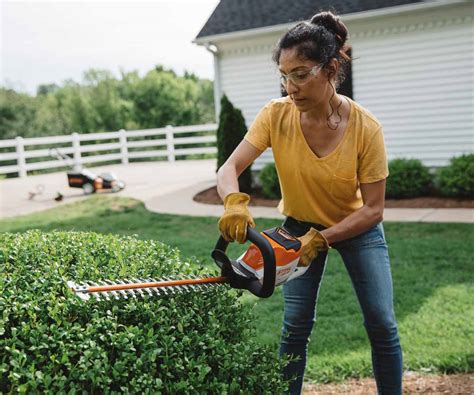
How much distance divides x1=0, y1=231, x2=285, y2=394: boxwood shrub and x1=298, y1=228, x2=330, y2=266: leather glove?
0.39m

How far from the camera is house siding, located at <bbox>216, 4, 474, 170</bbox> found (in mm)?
10352

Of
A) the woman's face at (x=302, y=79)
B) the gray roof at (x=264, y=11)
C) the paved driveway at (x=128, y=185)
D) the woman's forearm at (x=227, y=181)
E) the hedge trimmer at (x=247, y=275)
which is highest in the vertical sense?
the gray roof at (x=264, y=11)

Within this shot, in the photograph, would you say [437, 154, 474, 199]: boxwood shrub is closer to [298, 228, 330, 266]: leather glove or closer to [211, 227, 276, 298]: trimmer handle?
[298, 228, 330, 266]: leather glove

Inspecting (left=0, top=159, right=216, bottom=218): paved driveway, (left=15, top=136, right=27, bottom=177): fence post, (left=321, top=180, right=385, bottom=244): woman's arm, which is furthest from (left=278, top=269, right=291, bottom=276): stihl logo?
(left=15, top=136, right=27, bottom=177): fence post

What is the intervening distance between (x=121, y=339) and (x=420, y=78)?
9.98 m

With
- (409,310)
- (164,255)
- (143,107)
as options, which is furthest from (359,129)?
(143,107)

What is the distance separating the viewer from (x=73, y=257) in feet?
8.36

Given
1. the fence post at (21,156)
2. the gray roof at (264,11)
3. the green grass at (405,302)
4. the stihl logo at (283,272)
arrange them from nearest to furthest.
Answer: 1. the stihl logo at (283,272)
2. the green grass at (405,302)
3. the gray roof at (264,11)
4. the fence post at (21,156)

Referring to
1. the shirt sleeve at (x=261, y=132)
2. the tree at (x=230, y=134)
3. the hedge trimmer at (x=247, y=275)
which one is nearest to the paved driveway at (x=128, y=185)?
the tree at (x=230, y=134)

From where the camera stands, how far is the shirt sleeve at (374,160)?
2.67m

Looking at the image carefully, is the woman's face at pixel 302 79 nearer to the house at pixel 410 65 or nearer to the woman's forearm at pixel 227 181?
the woman's forearm at pixel 227 181

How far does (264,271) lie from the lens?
2.23m

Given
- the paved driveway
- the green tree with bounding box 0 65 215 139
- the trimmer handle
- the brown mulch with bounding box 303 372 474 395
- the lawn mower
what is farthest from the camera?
the green tree with bounding box 0 65 215 139

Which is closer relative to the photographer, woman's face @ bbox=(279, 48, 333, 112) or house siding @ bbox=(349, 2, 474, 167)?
woman's face @ bbox=(279, 48, 333, 112)
